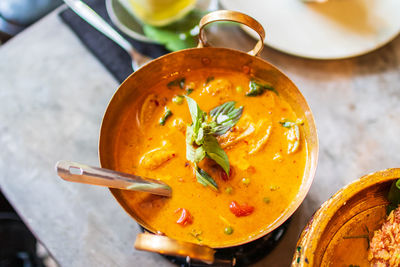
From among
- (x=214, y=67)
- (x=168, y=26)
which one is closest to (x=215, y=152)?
(x=214, y=67)

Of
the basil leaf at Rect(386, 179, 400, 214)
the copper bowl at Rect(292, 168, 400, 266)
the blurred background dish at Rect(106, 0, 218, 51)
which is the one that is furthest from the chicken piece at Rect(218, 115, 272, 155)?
the blurred background dish at Rect(106, 0, 218, 51)

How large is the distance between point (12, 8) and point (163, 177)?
1641 millimetres

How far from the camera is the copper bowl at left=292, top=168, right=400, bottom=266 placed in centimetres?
117

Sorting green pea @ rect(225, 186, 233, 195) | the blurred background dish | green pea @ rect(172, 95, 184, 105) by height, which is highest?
the blurred background dish

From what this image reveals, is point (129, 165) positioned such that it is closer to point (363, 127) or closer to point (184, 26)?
point (184, 26)

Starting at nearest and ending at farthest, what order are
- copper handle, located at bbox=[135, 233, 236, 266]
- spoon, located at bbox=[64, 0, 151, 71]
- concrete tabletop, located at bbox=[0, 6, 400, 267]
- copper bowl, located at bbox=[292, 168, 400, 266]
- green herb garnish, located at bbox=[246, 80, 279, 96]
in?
copper handle, located at bbox=[135, 233, 236, 266], copper bowl, located at bbox=[292, 168, 400, 266], green herb garnish, located at bbox=[246, 80, 279, 96], concrete tabletop, located at bbox=[0, 6, 400, 267], spoon, located at bbox=[64, 0, 151, 71]

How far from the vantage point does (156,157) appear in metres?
1.41

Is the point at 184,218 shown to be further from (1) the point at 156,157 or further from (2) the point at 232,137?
(2) the point at 232,137

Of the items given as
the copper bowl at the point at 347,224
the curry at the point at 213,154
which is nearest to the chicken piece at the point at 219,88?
the curry at the point at 213,154

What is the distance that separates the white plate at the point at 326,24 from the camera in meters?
1.83

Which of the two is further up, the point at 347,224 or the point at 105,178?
the point at 105,178

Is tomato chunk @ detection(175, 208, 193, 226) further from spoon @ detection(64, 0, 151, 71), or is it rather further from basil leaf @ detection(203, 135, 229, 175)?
spoon @ detection(64, 0, 151, 71)

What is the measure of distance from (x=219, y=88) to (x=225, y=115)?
147 mm

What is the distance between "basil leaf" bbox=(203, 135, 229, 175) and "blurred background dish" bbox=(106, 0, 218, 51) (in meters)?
0.70
